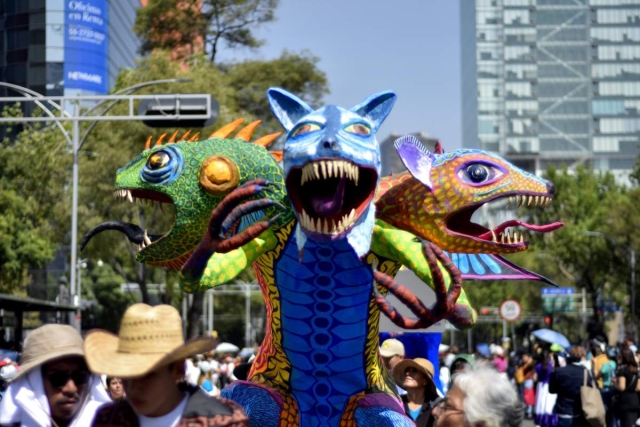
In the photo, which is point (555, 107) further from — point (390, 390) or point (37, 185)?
point (390, 390)

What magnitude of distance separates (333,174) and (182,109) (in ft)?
47.8

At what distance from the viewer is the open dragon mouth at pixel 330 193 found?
19.8 ft

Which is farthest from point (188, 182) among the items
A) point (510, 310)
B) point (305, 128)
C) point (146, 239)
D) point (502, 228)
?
point (510, 310)

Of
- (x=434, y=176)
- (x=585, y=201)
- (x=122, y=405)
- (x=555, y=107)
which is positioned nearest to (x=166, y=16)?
(x=585, y=201)

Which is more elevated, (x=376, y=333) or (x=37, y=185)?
(x=37, y=185)

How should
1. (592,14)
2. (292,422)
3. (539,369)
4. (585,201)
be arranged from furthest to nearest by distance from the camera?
(592,14) < (585,201) < (539,369) < (292,422)

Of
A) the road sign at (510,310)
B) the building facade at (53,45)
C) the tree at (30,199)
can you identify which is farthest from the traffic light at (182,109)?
the building facade at (53,45)

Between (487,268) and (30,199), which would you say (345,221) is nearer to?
(487,268)

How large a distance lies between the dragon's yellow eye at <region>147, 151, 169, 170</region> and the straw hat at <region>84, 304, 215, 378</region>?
2.67 metres

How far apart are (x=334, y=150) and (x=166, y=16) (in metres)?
29.6

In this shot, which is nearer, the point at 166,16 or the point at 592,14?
the point at 166,16

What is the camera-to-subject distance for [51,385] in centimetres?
507

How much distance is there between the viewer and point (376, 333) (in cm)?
719

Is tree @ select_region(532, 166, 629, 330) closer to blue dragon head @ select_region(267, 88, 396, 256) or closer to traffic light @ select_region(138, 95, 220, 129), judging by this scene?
traffic light @ select_region(138, 95, 220, 129)
